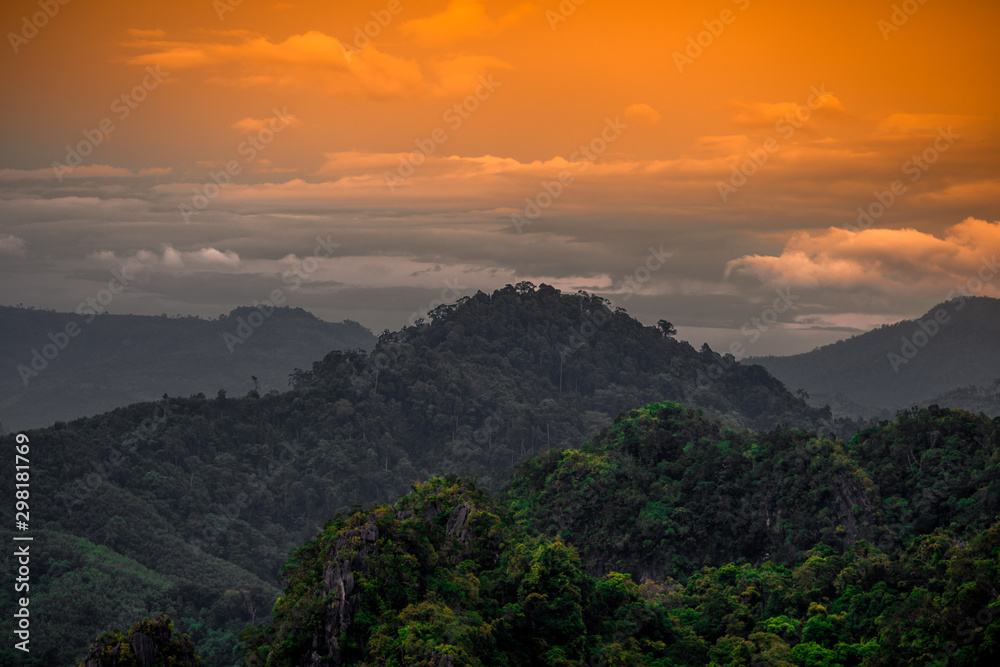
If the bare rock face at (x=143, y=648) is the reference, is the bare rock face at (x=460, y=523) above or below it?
above

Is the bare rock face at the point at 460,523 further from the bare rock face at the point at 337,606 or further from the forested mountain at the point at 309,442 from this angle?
the forested mountain at the point at 309,442

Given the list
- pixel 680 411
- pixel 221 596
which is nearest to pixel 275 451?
pixel 221 596

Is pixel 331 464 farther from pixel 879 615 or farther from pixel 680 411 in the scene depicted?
pixel 879 615

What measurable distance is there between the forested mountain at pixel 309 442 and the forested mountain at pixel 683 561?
21329 millimetres

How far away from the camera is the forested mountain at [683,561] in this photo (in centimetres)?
2397

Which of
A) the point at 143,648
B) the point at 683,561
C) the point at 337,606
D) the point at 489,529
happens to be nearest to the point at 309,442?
the point at 683,561

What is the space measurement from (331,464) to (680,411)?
4898 cm

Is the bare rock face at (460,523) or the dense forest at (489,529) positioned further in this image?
the bare rock face at (460,523)

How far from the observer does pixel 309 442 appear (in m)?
95.1

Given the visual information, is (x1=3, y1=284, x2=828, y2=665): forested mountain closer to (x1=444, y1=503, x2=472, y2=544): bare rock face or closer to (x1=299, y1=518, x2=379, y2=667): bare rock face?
(x1=444, y1=503, x2=472, y2=544): bare rock face

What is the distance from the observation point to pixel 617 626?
2972cm

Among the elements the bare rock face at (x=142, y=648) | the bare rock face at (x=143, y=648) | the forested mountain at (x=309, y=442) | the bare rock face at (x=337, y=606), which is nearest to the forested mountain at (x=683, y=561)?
the bare rock face at (x=337, y=606)

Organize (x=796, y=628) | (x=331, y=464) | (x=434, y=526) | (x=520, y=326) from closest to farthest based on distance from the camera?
(x=796, y=628), (x=434, y=526), (x=331, y=464), (x=520, y=326)

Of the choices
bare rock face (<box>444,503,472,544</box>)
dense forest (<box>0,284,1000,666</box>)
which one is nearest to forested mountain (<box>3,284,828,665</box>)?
dense forest (<box>0,284,1000,666</box>)
